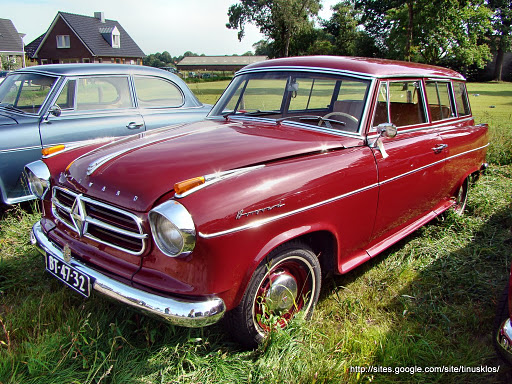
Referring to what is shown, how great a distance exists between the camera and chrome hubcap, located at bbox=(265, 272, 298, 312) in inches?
92.1

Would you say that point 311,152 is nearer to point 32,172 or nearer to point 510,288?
point 510,288

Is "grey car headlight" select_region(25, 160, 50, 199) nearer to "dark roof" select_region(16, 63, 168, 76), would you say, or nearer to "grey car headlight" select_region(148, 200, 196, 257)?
"grey car headlight" select_region(148, 200, 196, 257)

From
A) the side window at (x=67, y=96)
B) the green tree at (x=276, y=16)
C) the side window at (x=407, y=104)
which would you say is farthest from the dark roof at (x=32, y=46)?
the side window at (x=407, y=104)

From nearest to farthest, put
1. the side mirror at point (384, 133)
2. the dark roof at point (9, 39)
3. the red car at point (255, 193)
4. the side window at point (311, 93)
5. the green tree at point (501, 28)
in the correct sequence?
the red car at point (255, 193) → the side mirror at point (384, 133) → the side window at point (311, 93) → the dark roof at point (9, 39) → the green tree at point (501, 28)

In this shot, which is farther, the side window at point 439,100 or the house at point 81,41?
the house at point 81,41

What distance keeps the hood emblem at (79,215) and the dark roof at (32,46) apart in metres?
48.8

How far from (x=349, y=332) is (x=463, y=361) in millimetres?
662

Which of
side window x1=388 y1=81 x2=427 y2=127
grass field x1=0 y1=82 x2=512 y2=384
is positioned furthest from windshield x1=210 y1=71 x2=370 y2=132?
grass field x1=0 y1=82 x2=512 y2=384

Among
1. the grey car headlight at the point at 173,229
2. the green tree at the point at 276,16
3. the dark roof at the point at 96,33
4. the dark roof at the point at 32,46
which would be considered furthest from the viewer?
the dark roof at the point at 32,46

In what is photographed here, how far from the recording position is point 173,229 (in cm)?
195

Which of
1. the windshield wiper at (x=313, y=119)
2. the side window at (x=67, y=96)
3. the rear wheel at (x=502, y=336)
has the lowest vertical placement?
the rear wheel at (x=502, y=336)

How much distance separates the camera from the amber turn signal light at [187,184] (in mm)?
1983

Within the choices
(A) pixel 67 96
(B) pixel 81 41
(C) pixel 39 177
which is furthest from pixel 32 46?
(C) pixel 39 177

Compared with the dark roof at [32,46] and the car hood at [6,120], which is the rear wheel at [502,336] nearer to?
the car hood at [6,120]
